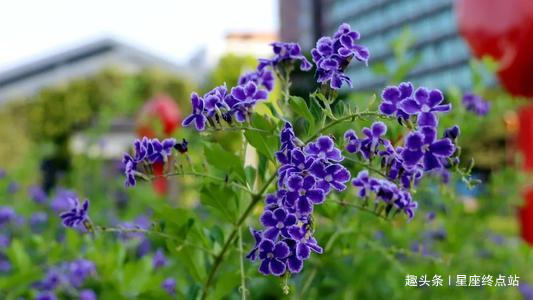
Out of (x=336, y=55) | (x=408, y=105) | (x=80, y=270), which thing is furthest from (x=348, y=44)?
(x=80, y=270)

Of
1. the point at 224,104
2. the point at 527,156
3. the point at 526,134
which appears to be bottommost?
the point at 224,104

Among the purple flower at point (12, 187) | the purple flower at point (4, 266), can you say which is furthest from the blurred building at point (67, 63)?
the purple flower at point (4, 266)

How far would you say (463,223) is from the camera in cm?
242

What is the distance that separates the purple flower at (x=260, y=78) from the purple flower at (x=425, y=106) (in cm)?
32

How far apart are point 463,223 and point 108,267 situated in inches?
49.0

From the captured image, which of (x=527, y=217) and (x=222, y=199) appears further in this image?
(x=527, y=217)

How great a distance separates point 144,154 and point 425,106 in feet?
1.23

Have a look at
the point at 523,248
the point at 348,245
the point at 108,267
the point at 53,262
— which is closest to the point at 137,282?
the point at 108,267

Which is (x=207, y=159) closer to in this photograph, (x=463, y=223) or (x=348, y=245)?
(x=348, y=245)

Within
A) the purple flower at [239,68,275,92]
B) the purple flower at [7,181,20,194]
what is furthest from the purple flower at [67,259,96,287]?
the purple flower at [7,181,20,194]

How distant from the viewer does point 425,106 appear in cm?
88

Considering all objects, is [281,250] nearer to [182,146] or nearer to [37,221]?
[182,146]

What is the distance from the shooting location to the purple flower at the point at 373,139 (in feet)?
3.13

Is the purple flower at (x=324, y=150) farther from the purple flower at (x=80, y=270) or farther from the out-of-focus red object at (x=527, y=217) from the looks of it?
the out-of-focus red object at (x=527, y=217)
